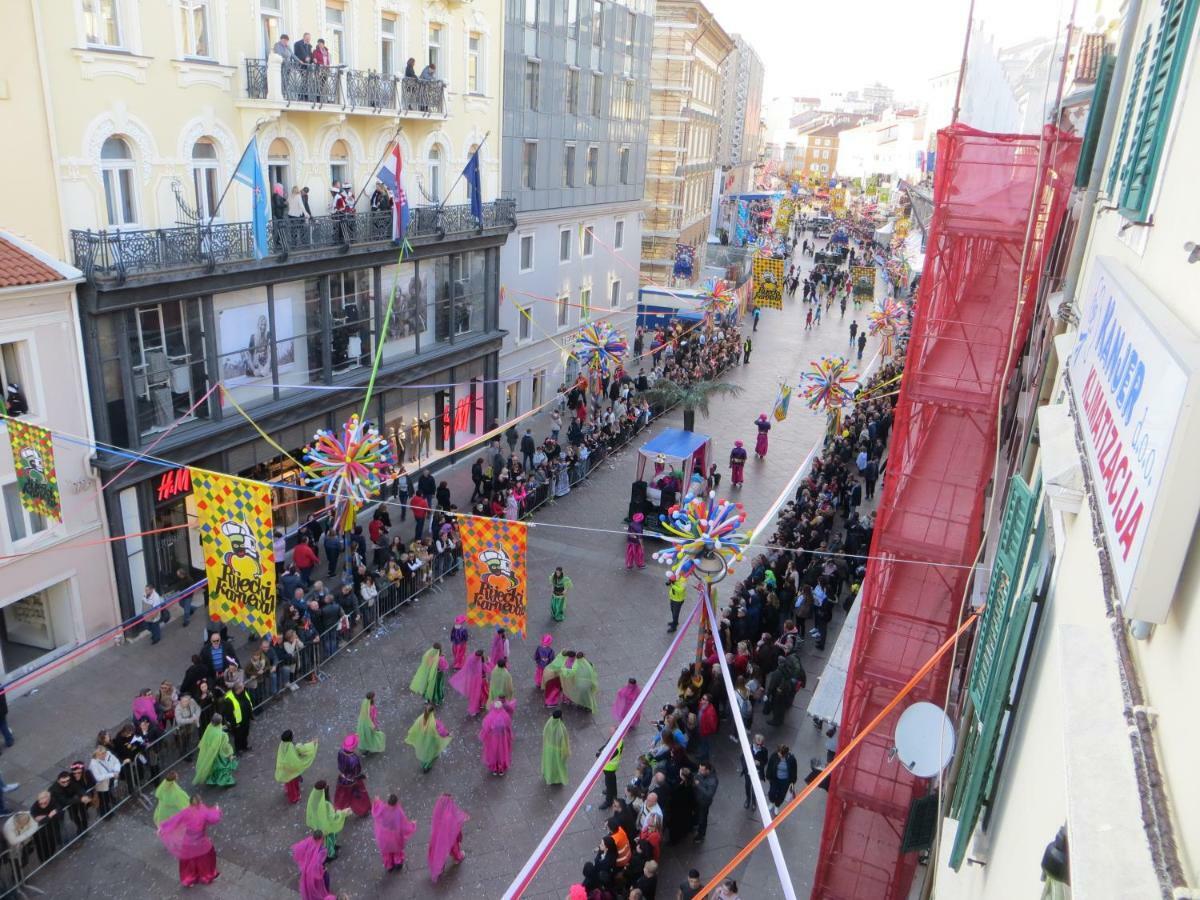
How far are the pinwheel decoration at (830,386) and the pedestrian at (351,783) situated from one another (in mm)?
17245

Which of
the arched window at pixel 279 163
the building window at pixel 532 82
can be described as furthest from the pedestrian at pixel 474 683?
the building window at pixel 532 82

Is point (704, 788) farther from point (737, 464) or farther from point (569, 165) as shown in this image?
point (569, 165)

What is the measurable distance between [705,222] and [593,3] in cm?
3064

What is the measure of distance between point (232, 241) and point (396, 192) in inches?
150

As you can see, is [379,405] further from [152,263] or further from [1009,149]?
[1009,149]

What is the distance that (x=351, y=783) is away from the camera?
41.3 feet

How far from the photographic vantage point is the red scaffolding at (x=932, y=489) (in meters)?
10.4

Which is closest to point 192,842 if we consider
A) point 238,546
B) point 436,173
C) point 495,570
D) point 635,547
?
point 238,546

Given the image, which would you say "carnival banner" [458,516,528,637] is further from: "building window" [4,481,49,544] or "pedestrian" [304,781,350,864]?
"building window" [4,481,49,544]

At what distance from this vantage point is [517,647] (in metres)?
17.6

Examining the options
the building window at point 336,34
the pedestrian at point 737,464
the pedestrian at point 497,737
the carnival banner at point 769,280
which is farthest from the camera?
the carnival banner at point 769,280

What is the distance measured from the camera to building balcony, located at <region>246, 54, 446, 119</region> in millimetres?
17922

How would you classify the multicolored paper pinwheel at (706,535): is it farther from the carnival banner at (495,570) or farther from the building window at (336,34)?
the building window at (336,34)

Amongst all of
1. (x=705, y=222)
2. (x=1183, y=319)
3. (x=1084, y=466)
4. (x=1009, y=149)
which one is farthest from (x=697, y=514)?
(x=705, y=222)
